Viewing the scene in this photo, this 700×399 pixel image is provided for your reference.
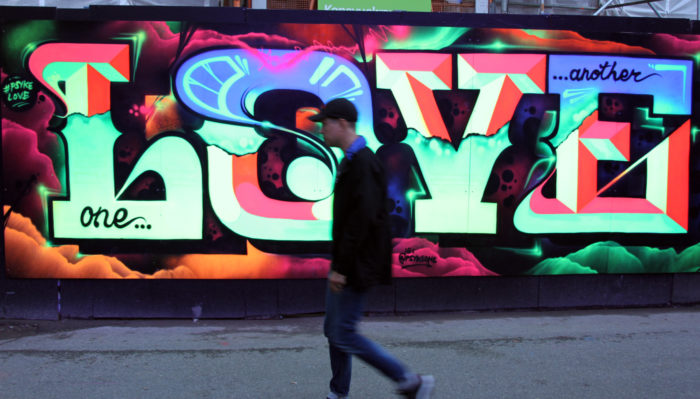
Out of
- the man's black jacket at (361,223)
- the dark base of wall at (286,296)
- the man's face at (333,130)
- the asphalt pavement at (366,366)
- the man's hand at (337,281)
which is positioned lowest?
the asphalt pavement at (366,366)

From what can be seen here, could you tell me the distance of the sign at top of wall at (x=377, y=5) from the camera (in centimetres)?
745

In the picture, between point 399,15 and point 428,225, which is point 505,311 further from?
point 399,15

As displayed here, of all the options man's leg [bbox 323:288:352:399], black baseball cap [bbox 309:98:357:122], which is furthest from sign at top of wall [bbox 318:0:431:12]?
man's leg [bbox 323:288:352:399]

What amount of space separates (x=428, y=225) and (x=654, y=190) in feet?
7.85

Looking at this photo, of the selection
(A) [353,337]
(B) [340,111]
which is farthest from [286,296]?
(B) [340,111]

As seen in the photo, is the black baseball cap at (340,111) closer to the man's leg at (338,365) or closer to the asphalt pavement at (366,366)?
the man's leg at (338,365)

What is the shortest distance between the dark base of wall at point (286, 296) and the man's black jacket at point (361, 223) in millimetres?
2690

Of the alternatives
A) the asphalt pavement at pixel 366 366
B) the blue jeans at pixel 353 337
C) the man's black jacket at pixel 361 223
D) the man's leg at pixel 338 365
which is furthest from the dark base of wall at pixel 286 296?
the man's black jacket at pixel 361 223

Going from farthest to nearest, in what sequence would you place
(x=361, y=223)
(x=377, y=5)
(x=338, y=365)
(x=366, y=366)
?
(x=377, y=5), (x=366, y=366), (x=338, y=365), (x=361, y=223)

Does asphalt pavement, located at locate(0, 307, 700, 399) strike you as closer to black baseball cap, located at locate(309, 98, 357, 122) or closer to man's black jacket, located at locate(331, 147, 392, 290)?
man's black jacket, located at locate(331, 147, 392, 290)

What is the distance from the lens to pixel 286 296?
5.65 meters

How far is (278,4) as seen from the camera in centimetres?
887

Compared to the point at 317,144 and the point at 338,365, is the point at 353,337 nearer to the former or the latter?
the point at 338,365

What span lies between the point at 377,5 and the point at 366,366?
16.7 feet
